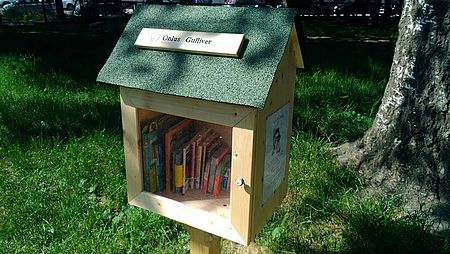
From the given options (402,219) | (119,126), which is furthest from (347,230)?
(119,126)

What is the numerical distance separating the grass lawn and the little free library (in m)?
0.86

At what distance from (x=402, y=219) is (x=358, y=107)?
65.1 inches

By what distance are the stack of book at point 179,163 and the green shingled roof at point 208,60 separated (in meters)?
0.32

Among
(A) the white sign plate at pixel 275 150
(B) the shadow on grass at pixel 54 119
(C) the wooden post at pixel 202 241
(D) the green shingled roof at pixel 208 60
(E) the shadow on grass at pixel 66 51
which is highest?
(D) the green shingled roof at pixel 208 60

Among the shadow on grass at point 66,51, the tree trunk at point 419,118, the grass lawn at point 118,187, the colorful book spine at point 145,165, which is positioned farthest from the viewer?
the shadow on grass at point 66,51

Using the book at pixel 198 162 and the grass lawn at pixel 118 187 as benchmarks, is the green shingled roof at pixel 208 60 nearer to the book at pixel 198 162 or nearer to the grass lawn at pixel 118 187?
the book at pixel 198 162

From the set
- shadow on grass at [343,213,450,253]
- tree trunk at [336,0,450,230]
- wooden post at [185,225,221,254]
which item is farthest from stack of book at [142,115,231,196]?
tree trunk at [336,0,450,230]

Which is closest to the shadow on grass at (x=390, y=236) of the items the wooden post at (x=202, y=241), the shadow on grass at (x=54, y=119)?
the wooden post at (x=202, y=241)

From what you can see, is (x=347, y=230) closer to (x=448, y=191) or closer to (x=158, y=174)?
(x=448, y=191)

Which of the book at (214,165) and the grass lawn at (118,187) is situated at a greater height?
the book at (214,165)

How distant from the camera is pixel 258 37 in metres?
1.34

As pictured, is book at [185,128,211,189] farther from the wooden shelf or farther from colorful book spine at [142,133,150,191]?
colorful book spine at [142,133,150,191]

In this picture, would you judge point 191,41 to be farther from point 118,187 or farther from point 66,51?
point 66,51

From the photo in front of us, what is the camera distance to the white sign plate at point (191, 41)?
4.37 ft
